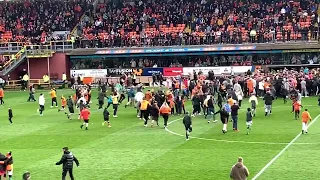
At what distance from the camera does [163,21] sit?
61.3 m

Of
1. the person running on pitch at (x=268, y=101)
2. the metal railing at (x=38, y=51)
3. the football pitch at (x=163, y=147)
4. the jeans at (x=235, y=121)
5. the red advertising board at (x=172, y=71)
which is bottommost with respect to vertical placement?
the football pitch at (x=163, y=147)

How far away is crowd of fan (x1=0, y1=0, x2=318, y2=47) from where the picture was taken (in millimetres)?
55562

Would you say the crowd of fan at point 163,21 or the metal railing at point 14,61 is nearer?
the crowd of fan at point 163,21

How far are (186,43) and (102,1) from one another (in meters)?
15.4

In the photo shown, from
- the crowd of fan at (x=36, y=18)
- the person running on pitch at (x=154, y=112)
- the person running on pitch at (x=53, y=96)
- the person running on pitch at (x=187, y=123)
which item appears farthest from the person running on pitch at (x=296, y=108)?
the crowd of fan at (x=36, y=18)

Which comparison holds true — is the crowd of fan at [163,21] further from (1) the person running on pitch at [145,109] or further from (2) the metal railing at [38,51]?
(1) the person running on pitch at [145,109]

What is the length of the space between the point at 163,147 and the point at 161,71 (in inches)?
1154

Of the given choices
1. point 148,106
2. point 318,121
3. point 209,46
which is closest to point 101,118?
point 148,106

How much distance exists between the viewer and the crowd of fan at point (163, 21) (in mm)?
55562

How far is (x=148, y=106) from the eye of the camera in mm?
32656

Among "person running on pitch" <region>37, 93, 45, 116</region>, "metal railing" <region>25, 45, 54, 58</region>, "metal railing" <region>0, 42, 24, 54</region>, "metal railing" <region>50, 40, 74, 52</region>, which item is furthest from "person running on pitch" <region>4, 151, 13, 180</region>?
"metal railing" <region>0, 42, 24, 54</region>

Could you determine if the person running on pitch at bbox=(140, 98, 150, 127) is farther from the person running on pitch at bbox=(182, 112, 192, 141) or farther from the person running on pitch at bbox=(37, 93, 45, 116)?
the person running on pitch at bbox=(37, 93, 45, 116)

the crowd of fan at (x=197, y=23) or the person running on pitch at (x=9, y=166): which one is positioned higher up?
the crowd of fan at (x=197, y=23)

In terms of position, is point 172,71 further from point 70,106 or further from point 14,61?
point 70,106
